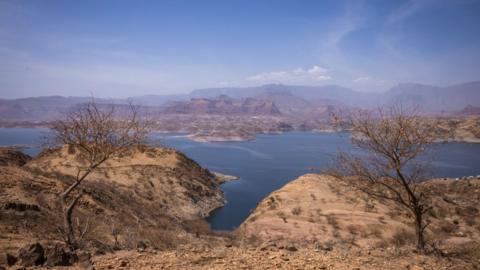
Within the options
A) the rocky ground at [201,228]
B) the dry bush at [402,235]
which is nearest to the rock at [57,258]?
the rocky ground at [201,228]

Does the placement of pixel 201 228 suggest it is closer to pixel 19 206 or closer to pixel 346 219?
pixel 346 219

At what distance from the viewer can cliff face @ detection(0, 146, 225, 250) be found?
13.8 meters

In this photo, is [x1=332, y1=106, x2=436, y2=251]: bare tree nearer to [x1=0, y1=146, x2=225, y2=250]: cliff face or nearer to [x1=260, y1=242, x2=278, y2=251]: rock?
[x1=260, y1=242, x2=278, y2=251]: rock

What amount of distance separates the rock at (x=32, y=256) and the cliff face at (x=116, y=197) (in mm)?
2867

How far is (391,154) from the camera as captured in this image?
10680 mm

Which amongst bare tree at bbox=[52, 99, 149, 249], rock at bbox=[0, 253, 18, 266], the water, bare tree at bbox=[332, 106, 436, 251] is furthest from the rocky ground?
the water

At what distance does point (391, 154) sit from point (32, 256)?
1013 centimetres

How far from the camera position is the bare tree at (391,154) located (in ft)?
34.3

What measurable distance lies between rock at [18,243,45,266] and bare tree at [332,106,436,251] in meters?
8.72

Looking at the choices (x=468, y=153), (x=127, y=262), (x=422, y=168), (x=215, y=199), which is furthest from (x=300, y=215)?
(x=468, y=153)

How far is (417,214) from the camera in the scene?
34.0 ft

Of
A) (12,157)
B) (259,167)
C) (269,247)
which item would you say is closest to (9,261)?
(269,247)

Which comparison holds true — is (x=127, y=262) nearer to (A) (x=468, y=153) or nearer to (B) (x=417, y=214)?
(B) (x=417, y=214)

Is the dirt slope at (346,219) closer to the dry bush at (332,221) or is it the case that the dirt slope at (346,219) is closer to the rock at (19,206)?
the dry bush at (332,221)
